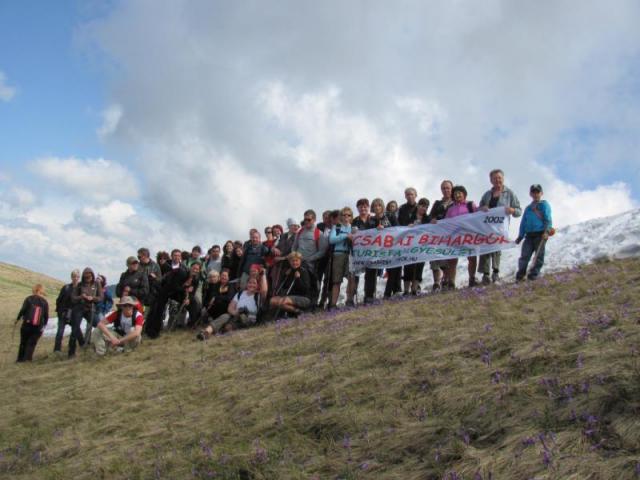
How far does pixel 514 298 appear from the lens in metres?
8.08

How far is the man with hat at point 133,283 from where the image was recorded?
43.9 feet

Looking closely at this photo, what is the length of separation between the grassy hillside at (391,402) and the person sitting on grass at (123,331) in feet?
6.81

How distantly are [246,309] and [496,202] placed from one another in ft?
20.1

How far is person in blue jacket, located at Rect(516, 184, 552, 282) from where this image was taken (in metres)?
9.98

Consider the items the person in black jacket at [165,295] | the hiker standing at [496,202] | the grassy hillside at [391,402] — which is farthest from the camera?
the person in black jacket at [165,295]

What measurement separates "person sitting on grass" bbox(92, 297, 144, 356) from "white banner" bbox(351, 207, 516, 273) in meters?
5.15

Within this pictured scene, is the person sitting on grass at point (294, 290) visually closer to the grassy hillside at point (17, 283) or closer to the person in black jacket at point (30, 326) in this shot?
the person in black jacket at point (30, 326)

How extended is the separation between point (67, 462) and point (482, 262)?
28.3 ft

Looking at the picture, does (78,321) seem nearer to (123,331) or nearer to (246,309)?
(123,331)

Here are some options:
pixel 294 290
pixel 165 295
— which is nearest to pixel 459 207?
pixel 294 290

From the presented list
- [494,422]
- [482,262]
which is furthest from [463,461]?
[482,262]

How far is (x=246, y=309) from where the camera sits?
1224 centimetres

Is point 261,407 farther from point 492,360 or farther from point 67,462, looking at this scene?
point 492,360

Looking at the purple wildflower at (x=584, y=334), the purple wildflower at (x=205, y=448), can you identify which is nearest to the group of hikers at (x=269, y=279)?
the purple wildflower at (x=584, y=334)
